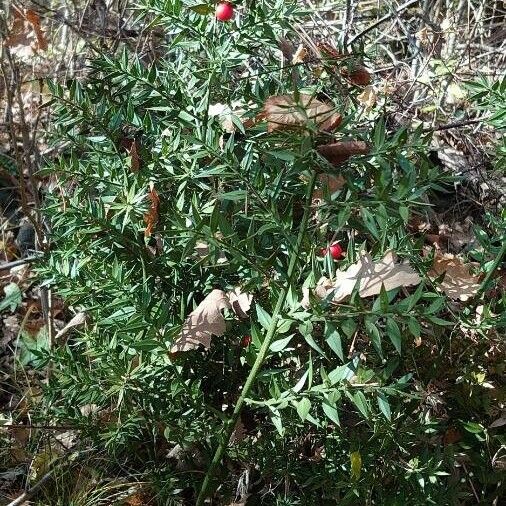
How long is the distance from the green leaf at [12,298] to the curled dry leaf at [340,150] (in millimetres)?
2016

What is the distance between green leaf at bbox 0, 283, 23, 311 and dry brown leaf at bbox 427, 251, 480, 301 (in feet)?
5.79

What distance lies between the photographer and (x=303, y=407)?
5.47 ft

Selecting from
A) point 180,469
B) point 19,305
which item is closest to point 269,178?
point 180,469

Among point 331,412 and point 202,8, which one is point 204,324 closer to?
point 331,412

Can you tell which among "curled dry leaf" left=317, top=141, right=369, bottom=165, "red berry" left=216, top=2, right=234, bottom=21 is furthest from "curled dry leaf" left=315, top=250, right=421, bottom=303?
"red berry" left=216, top=2, right=234, bottom=21

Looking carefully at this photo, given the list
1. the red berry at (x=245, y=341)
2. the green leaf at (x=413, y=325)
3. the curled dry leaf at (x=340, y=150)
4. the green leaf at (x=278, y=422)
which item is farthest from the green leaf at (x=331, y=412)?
the curled dry leaf at (x=340, y=150)

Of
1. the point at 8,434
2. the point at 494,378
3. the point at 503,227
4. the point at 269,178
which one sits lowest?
the point at 8,434

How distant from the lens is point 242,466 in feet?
7.45

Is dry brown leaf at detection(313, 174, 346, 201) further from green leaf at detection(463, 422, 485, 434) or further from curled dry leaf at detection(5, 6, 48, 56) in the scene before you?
curled dry leaf at detection(5, 6, 48, 56)

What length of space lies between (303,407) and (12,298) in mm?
1922

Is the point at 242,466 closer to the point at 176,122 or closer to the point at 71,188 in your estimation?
the point at 176,122

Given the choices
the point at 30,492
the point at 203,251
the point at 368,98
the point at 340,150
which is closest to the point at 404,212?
the point at 340,150

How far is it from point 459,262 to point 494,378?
360 mm

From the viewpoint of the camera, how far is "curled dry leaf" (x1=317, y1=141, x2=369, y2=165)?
1537 millimetres
